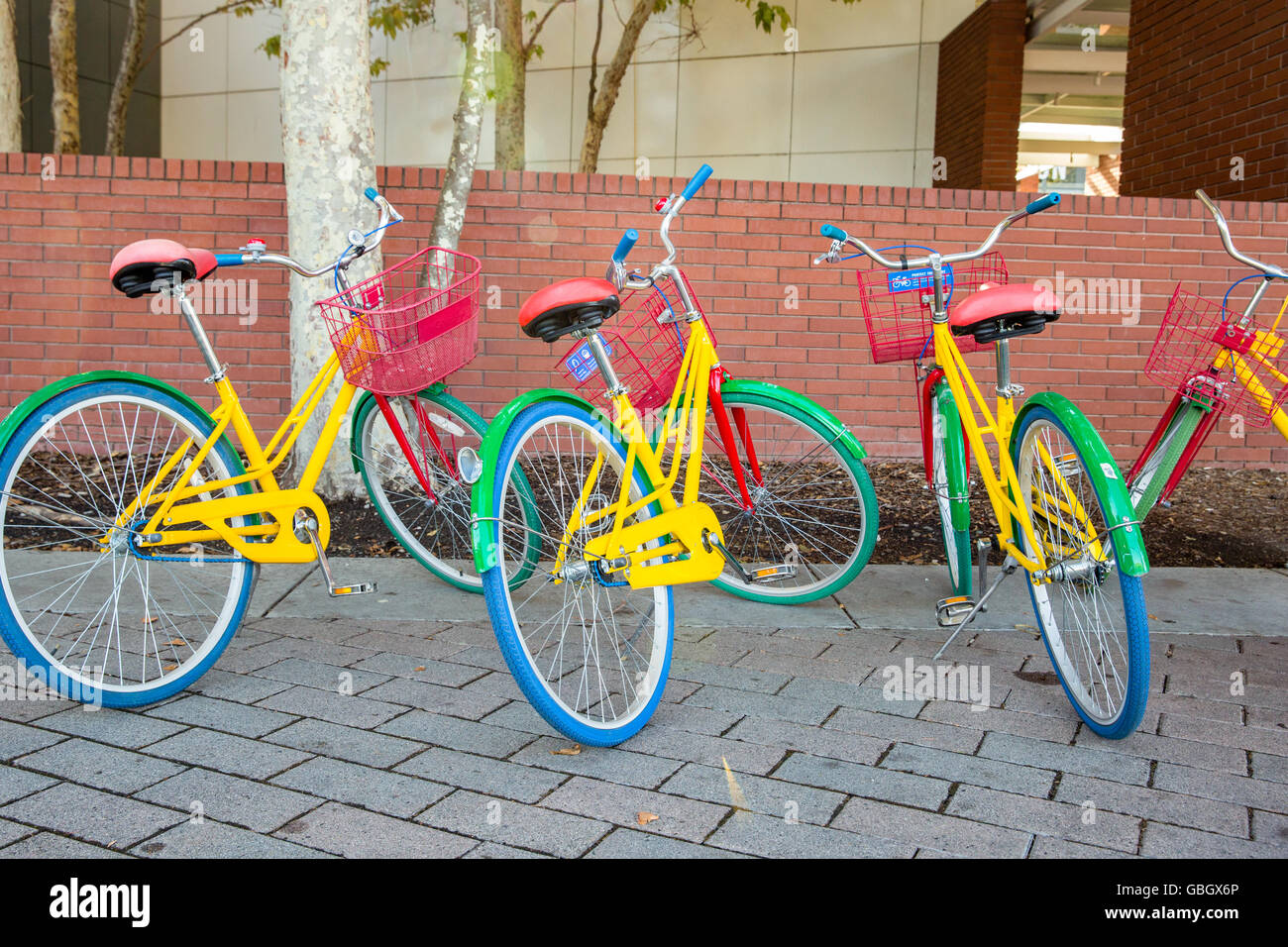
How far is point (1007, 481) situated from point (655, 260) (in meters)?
3.70

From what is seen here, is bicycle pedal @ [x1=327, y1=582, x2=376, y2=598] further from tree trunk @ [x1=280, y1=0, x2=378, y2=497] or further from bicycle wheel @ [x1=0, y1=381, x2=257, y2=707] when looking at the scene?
tree trunk @ [x1=280, y1=0, x2=378, y2=497]

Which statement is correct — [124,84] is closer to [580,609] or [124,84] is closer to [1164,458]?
[580,609]

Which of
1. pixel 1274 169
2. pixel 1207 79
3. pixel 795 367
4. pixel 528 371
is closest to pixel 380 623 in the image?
pixel 528 371

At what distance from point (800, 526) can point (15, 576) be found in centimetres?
304

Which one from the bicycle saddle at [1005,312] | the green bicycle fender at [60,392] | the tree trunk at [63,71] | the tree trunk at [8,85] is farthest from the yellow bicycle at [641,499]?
the tree trunk at [63,71]

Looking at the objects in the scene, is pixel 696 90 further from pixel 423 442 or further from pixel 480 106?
pixel 423 442

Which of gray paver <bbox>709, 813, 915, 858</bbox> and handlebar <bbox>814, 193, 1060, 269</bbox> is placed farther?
handlebar <bbox>814, 193, 1060, 269</bbox>

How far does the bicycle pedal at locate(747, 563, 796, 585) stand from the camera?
3951 millimetres

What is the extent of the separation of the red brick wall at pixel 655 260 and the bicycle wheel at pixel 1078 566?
3.38 m

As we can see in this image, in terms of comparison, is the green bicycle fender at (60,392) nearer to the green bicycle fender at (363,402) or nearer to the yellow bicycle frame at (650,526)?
the green bicycle fender at (363,402)

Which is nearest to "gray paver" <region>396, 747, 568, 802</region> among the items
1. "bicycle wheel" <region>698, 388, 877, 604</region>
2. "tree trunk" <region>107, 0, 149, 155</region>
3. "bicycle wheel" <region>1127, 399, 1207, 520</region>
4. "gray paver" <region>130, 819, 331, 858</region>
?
"gray paver" <region>130, 819, 331, 858</region>

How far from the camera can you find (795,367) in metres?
6.53

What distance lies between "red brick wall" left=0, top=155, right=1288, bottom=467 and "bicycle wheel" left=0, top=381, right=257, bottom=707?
2.36m
